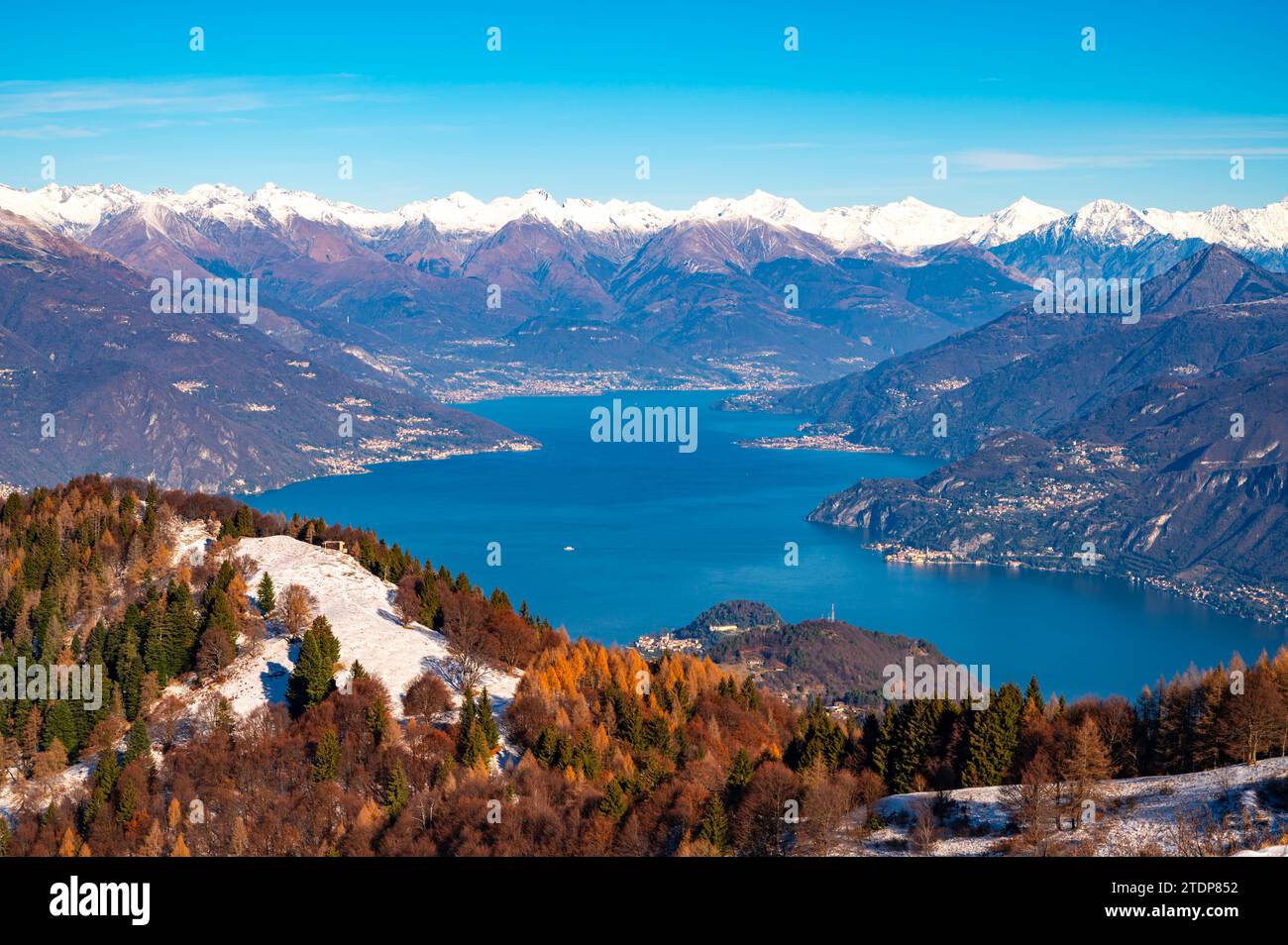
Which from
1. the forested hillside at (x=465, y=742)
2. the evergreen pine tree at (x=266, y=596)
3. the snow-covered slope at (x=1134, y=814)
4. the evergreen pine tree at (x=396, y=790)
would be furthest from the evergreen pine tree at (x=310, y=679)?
the snow-covered slope at (x=1134, y=814)

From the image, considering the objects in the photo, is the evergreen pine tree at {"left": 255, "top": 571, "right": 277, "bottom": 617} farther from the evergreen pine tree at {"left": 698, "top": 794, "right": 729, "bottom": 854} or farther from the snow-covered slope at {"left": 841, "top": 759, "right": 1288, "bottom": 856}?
the snow-covered slope at {"left": 841, "top": 759, "right": 1288, "bottom": 856}

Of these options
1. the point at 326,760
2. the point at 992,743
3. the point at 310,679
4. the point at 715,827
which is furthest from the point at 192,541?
the point at 992,743

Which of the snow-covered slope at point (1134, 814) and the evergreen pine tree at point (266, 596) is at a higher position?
the evergreen pine tree at point (266, 596)

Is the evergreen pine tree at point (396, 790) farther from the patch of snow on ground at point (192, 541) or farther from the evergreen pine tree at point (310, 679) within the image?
the patch of snow on ground at point (192, 541)

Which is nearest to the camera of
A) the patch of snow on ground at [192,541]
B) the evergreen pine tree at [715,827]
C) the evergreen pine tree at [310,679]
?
the evergreen pine tree at [715,827]

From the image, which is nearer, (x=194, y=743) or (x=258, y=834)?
(x=258, y=834)

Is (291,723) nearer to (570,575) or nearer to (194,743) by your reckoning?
(194,743)

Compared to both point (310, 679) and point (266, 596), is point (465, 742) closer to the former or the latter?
point (310, 679)
